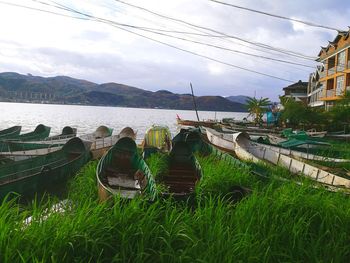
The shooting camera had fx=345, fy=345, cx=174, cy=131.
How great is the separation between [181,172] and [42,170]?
5.09 m

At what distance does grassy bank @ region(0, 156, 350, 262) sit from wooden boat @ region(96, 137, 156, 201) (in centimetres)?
329

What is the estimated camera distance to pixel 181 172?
40.4 ft

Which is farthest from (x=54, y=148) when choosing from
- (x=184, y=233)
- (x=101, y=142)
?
(x=184, y=233)

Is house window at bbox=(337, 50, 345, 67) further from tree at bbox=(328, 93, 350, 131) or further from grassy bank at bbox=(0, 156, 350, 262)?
grassy bank at bbox=(0, 156, 350, 262)

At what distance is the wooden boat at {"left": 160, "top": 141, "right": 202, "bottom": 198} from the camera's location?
10.7m

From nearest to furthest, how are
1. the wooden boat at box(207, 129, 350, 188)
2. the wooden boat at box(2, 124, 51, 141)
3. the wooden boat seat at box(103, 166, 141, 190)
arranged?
the wooden boat seat at box(103, 166, 141, 190) → the wooden boat at box(207, 129, 350, 188) → the wooden boat at box(2, 124, 51, 141)

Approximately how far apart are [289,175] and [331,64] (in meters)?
42.9

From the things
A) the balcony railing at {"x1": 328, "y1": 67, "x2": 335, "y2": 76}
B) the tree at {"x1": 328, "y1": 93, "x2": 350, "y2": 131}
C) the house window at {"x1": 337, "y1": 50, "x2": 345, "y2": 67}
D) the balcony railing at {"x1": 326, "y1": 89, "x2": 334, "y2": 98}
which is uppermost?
the house window at {"x1": 337, "y1": 50, "x2": 345, "y2": 67}

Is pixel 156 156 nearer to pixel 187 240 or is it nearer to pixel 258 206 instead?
pixel 258 206

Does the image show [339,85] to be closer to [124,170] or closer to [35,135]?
[35,135]

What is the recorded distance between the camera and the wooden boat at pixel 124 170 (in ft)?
32.8

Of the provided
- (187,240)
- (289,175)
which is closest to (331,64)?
(289,175)

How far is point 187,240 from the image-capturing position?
17.3 feet

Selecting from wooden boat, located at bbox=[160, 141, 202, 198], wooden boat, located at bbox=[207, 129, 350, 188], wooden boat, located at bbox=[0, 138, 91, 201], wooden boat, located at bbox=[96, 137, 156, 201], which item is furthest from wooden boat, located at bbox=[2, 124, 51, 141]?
wooden boat, located at bbox=[160, 141, 202, 198]
